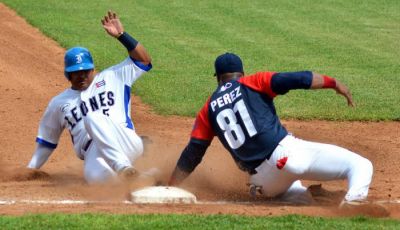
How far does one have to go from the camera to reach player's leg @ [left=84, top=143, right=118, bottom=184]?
8.22 m

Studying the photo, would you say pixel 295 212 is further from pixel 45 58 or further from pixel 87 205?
pixel 45 58

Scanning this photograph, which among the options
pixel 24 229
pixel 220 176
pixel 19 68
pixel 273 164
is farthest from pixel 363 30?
pixel 24 229

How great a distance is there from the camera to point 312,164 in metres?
7.41

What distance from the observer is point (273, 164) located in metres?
7.48

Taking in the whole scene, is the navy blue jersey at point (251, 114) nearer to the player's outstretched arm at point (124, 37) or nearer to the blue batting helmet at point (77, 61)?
the player's outstretched arm at point (124, 37)

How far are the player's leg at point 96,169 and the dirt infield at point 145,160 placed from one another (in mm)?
93

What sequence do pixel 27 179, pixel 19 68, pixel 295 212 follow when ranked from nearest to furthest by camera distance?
pixel 295 212
pixel 27 179
pixel 19 68

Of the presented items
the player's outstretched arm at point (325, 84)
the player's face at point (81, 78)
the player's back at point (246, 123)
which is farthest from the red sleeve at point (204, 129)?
the player's face at point (81, 78)

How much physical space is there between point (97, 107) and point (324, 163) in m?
2.30

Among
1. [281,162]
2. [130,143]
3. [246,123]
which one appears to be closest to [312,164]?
[281,162]

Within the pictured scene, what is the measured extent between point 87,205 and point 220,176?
186 cm

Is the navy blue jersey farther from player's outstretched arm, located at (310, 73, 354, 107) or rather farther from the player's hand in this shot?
the player's hand

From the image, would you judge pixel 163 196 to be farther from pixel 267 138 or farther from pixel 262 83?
pixel 262 83

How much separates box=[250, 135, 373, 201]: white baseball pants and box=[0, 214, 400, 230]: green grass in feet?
1.77
